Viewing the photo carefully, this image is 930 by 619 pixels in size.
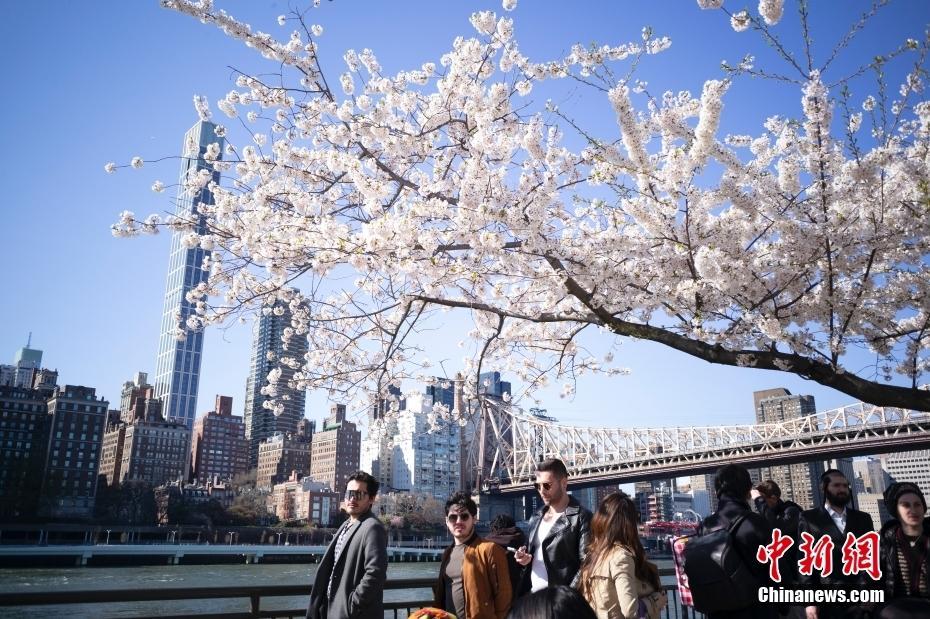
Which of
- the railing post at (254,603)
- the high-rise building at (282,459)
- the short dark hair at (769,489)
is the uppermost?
the high-rise building at (282,459)

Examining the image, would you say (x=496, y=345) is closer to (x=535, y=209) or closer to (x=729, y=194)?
(x=535, y=209)

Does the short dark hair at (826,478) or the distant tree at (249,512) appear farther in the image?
the distant tree at (249,512)

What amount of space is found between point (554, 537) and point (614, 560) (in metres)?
0.52

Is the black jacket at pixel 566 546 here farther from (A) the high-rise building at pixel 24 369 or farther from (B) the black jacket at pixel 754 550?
(A) the high-rise building at pixel 24 369

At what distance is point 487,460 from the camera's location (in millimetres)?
63406

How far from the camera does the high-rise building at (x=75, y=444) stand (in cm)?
6184

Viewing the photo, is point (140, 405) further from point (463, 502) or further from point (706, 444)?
point (463, 502)

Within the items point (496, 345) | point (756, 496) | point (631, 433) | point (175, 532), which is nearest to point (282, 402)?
point (496, 345)

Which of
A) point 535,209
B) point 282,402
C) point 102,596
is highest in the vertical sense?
point 535,209

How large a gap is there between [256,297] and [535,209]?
2.54m

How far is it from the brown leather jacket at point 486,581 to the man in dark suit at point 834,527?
4.88 ft

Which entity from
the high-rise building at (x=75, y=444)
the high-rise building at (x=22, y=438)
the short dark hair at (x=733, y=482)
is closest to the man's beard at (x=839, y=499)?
the short dark hair at (x=733, y=482)

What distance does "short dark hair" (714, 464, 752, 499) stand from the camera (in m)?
3.18

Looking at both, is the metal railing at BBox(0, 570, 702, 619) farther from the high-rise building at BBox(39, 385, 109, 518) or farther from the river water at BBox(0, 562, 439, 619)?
the high-rise building at BBox(39, 385, 109, 518)
